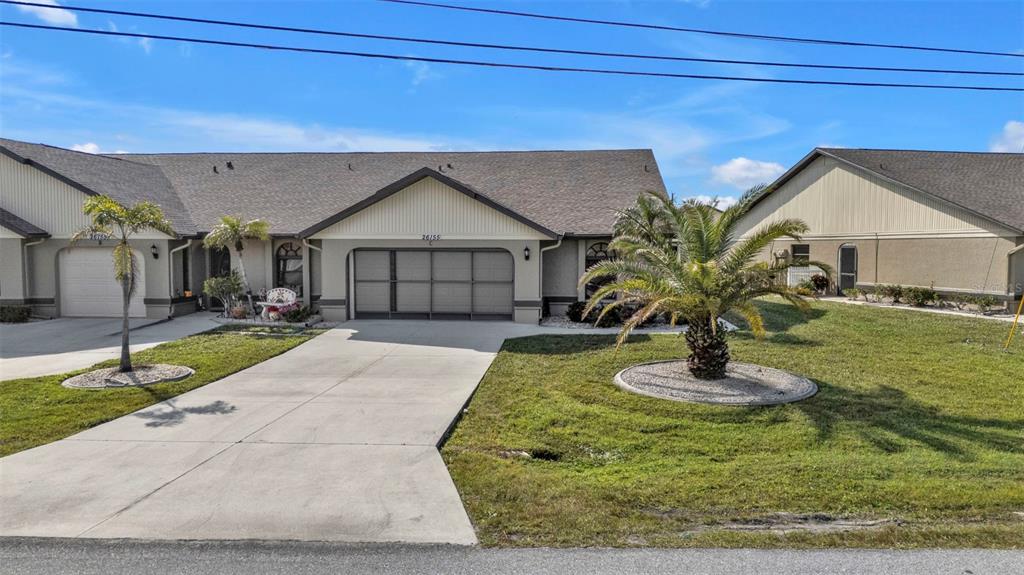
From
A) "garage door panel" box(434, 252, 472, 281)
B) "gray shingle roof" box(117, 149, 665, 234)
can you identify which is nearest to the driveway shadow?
"garage door panel" box(434, 252, 472, 281)

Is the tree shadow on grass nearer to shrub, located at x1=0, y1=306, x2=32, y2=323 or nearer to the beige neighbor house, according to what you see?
the beige neighbor house

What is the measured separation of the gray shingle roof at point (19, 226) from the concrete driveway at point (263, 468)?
11.7 meters

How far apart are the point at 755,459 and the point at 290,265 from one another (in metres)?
16.1

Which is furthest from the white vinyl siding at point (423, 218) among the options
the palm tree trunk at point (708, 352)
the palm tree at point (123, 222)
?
the palm tree trunk at point (708, 352)

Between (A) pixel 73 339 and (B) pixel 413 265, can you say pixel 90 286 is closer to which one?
(A) pixel 73 339

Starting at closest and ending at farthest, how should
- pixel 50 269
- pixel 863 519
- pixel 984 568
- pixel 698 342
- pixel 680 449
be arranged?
pixel 984 568 → pixel 863 519 → pixel 680 449 → pixel 698 342 → pixel 50 269

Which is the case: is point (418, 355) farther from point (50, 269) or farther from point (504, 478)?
point (50, 269)

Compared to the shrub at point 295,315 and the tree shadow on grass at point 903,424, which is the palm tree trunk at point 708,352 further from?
the shrub at point 295,315

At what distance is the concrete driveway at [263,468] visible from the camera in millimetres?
5250

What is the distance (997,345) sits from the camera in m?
13.8

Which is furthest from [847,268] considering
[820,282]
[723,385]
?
[723,385]

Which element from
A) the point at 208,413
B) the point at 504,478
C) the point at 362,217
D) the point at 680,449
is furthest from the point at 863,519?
the point at 362,217

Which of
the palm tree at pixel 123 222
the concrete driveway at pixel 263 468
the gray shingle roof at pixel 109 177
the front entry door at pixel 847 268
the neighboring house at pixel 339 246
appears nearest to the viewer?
the concrete driveway at pixel 263 468

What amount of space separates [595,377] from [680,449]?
351cm
